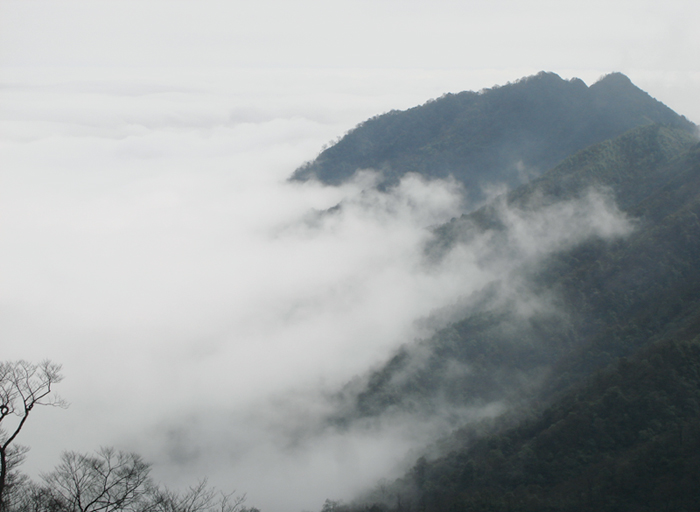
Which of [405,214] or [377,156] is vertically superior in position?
[377,156]

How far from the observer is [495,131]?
134 metres

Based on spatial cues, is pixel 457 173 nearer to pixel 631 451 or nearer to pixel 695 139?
pixel 695 139

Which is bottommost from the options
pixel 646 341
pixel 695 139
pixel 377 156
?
pixel 646 341

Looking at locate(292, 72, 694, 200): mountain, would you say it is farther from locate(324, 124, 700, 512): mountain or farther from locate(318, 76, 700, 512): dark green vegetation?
locate(324, 124, 700, 512): mountain

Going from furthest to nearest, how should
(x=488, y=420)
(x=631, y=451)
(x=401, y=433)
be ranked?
(x=401, y=433), (x=488, y=420), (x=631, y=451)

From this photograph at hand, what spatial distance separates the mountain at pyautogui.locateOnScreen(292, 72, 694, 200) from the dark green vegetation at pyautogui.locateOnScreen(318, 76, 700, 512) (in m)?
19.8

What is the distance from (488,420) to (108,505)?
43797 mm

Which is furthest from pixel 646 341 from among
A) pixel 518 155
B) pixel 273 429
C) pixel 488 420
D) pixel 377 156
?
pixel 377 156

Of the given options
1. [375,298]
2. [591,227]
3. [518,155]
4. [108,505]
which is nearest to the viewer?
[108,505]

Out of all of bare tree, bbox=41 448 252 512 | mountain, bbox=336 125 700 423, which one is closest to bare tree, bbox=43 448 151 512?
bare tree, bbox=41 448 252 512

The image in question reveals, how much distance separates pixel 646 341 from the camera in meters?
57.4

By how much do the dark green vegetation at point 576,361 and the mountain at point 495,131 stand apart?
19.8m

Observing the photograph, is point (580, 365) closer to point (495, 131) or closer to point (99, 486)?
point (99, 486)

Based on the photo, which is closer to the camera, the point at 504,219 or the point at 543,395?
the point at 543,395
